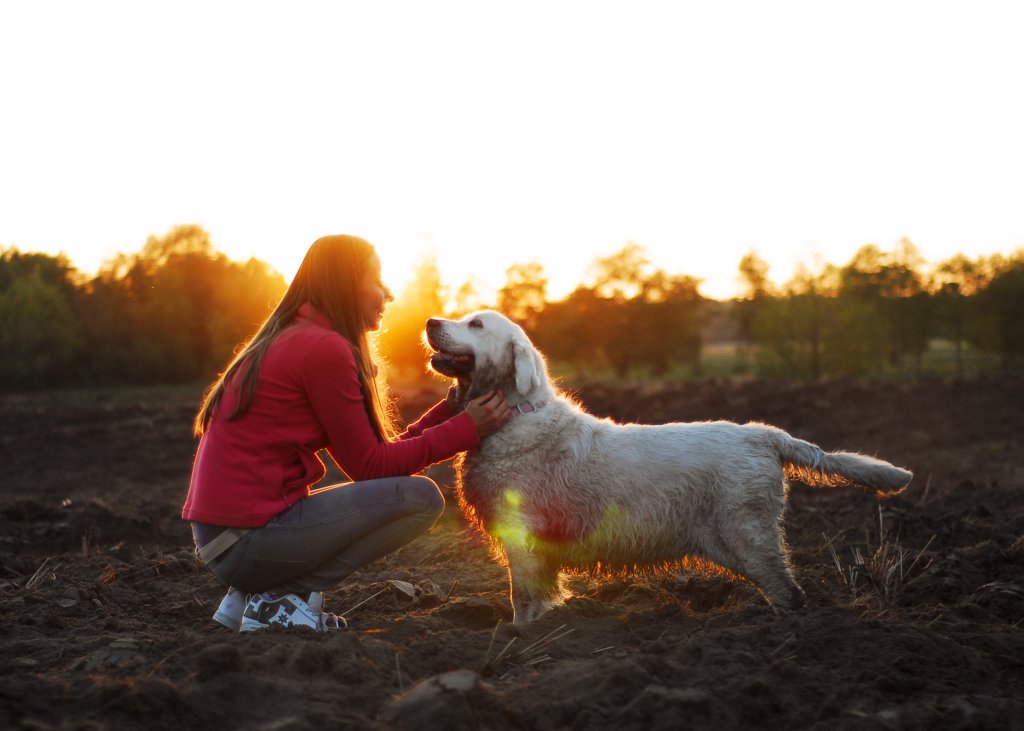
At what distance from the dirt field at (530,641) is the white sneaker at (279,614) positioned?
0.23 m

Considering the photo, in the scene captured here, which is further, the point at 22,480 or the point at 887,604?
the point at 22,480

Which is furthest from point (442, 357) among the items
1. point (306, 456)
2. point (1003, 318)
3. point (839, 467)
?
point (1003, 318)

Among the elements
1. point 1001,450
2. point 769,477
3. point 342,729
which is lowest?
point 1001,450

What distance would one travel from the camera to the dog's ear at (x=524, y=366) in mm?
5527

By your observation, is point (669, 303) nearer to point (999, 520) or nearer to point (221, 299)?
point (221, 299)

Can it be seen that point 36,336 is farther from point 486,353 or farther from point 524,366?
point 524,366

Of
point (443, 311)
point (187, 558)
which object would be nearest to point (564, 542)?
point (187, 558)

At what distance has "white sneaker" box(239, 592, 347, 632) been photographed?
16.0 feet

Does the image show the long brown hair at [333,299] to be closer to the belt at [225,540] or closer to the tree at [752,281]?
the belt at [225,540]

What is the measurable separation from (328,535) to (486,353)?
1.48 metres

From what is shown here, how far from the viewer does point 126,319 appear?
161 ft

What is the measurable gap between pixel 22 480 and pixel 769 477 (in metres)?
12.5

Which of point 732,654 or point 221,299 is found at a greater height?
point 221,299

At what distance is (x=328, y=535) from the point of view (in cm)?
484
